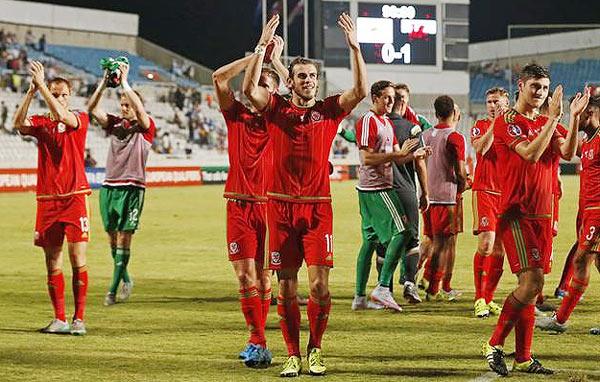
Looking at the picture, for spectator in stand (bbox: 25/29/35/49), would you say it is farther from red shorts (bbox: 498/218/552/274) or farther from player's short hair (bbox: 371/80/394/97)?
red shorts (bbox: 498/218/552/274)

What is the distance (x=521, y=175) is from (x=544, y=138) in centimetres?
48

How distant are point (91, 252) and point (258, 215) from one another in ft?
33.9

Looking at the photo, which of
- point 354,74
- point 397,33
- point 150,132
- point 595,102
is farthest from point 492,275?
point 397,33

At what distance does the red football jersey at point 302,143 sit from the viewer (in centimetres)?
798

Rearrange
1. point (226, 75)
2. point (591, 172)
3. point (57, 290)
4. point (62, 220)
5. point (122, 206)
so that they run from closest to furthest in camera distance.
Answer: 1. point (226, 75)
2. point (591, 172)
3. point (62, 220)
4. point (57, 290)
5. point (122, 206)

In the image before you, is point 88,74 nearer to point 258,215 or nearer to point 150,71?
point 150,71

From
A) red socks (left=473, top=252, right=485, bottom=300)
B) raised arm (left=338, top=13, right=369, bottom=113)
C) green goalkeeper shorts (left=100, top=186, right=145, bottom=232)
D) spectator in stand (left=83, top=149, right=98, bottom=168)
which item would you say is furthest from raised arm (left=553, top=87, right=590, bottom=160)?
spectator in stand (left=83, top=149, right=98, bottom=168)

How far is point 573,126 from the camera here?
25.5ft

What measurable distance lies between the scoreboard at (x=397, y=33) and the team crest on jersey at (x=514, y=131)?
3434 centimetres

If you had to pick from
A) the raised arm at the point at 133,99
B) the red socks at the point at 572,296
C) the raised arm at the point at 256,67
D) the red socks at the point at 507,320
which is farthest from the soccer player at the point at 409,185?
the raised arm at the point at 256,67

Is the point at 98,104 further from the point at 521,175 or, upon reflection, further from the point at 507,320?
the point at 507,320

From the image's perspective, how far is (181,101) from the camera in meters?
51.9

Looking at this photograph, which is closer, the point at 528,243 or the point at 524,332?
the point at 528,243

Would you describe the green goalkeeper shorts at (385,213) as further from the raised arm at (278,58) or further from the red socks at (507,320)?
the red socks at (507,320)
